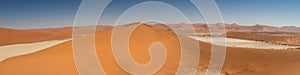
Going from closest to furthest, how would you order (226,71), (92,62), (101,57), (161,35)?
1. (92,62)
2. (101,57)
3. (226,71)
4. (161,35)

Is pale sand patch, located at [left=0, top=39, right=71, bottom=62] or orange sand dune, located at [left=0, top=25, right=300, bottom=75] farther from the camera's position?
pale sand patch, located at [left=0, top=39, right=71, bottom=62]

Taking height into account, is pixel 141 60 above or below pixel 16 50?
below

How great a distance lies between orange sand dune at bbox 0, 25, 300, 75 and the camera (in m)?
11.0

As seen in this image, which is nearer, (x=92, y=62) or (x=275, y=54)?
(x=92, y=62)

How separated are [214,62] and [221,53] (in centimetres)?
203

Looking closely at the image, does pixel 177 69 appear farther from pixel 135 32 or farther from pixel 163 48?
pixel 135 32

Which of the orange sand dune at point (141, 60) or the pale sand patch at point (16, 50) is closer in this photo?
the orange sand dune at point (141, 60)

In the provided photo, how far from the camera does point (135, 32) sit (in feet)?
50.6

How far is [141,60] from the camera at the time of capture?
12.3 metres

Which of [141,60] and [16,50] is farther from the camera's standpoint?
[16,50]

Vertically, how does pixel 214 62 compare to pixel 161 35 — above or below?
below

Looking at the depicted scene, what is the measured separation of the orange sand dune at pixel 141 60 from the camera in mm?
11008

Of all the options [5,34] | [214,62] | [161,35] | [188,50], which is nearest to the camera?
[214,62]

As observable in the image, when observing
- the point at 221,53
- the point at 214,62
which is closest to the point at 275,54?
the point at 221,53
